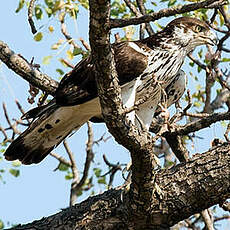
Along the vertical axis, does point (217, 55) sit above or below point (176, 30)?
below

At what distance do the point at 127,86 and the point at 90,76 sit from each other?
0.30 metres

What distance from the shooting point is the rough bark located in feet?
13.5

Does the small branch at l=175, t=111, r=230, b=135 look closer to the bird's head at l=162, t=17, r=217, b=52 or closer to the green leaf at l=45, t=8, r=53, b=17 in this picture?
the bird's head at l=162, t=17, r=217, b=52

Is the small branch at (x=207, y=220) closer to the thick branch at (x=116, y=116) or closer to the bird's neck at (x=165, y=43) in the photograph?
the thick branch at (x=116, y=116)

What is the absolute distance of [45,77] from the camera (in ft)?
16.7

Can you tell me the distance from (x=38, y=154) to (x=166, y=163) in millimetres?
2128

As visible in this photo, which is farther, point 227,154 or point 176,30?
point 176,30

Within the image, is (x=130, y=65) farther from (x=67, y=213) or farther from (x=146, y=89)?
(x=67, y=213)

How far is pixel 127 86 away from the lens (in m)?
4.63

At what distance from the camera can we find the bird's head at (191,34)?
17.3 feet

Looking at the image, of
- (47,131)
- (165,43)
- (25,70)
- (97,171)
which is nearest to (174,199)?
(47,131)

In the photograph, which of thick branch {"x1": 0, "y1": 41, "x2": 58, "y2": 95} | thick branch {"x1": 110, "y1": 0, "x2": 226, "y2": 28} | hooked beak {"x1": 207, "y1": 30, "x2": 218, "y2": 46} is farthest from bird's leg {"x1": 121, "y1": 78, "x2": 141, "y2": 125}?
thick branch {"x1": 110, "y1": 0, "x2": 226, "y2": 28}

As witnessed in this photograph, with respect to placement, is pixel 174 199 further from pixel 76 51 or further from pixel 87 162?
pixel 87 162

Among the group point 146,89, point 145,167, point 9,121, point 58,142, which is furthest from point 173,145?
point 9,121
